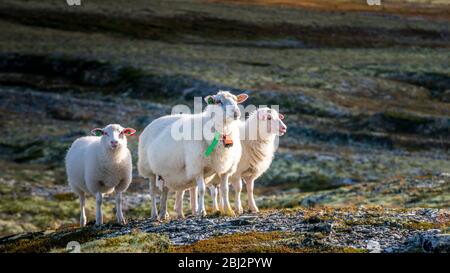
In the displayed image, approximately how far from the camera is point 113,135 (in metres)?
21.4

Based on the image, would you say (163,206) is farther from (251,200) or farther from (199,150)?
(251,200)

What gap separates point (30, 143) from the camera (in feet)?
174

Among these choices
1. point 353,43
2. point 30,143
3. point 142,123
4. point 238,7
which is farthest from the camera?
point 238,7

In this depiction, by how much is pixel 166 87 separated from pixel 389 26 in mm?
63195

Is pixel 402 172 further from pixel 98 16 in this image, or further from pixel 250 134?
pixel 98 16

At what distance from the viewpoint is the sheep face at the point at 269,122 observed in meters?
23.5

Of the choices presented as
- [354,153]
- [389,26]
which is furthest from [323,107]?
[389,26]

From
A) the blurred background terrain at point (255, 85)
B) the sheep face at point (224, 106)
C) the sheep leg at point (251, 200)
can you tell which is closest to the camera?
the sheep face at point (224, 106)

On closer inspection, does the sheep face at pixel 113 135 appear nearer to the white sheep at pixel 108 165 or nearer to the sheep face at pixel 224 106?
the white sheep at pixel 108 165

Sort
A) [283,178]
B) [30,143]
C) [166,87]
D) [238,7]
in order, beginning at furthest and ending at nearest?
[238,7] → [166,87] → [30,143] → [283,178]

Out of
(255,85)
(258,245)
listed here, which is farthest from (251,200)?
(255,85)

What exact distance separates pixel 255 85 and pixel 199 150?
5480cm

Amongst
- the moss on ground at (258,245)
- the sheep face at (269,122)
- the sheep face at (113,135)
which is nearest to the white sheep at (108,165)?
the sheep face at (113,135)

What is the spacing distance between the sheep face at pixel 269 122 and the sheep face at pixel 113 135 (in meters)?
4.29
